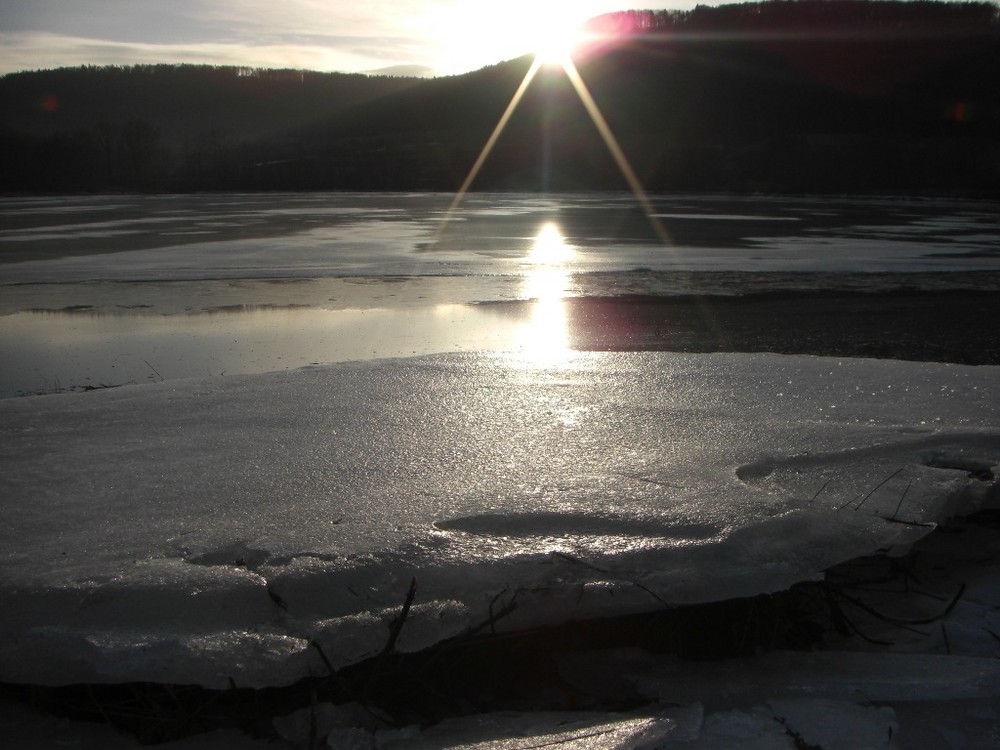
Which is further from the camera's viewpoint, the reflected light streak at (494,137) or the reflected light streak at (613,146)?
the reflected light streak at (494,137)

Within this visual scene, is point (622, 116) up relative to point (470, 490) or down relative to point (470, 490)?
up

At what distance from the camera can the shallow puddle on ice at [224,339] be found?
16.6ft

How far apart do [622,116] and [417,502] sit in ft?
231

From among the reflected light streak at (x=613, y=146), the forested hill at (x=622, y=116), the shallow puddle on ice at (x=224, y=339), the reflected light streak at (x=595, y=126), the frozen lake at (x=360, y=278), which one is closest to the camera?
the shallow puddle on ice at (x=224, y=339)

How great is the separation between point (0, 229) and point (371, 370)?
13.2m

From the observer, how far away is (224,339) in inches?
234

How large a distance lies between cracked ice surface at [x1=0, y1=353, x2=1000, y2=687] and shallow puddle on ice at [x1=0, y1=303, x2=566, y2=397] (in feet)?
3.43

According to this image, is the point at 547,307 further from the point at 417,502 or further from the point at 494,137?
the point at 494,137

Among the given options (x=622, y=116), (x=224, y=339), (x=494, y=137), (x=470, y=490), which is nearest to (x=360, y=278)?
(x=224, y=339)

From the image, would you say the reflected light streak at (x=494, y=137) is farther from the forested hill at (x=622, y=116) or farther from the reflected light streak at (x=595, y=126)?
the forested hill at (x=622, y=116)

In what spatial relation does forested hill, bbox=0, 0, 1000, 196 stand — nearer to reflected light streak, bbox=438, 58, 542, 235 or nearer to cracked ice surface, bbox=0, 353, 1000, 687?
reflected light streak, bbox=438, 58, 542, 235

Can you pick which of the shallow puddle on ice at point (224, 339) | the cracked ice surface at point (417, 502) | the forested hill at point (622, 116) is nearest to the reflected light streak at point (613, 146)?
the forested hill at point (622, 116)

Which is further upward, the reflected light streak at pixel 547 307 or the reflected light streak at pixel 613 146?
the reflected light streak at pixel 613 146

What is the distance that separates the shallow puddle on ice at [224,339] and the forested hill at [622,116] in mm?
29863
